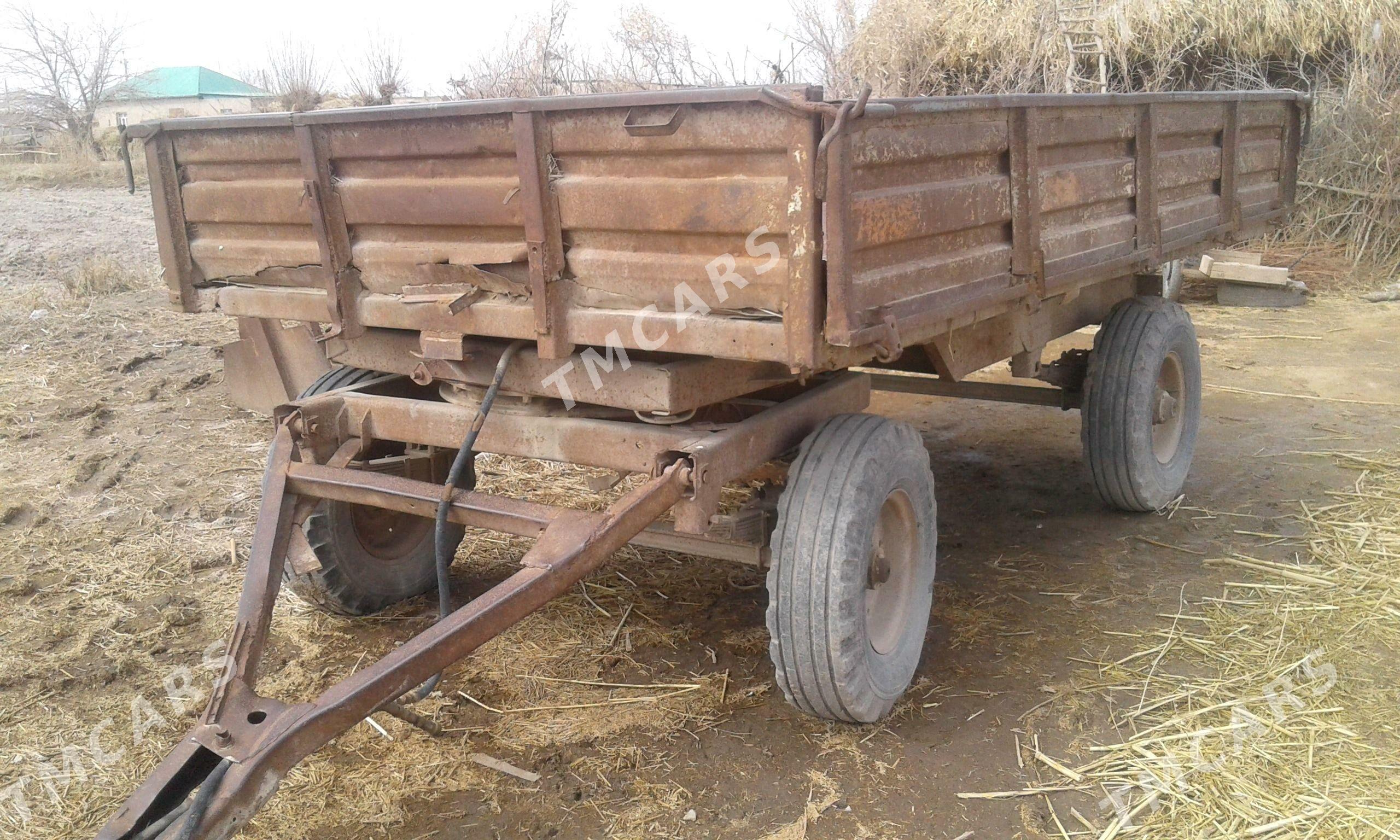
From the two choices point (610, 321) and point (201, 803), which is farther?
point (610, 321)

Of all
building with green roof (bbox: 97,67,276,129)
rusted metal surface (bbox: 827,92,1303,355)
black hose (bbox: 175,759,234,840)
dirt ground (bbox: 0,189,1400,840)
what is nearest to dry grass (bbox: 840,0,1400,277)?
dirt ground (bbox: 0,189,1400,840)

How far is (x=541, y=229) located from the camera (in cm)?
289

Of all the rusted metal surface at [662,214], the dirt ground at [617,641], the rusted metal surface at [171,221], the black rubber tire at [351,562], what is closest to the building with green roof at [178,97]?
the dirt ground at [617,641]

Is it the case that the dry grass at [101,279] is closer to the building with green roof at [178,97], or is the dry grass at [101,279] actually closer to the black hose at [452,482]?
the building with green roof at [178,97]

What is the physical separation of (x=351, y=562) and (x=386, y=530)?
209mm

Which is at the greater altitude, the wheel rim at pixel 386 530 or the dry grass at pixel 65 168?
the dry grass at pixel 65 168

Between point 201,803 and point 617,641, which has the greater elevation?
point 201,803

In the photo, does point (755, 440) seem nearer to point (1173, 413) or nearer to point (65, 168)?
point (1173, 413)

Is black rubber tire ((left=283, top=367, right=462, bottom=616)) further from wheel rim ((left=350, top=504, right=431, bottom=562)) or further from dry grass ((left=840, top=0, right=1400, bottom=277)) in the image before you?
dry grass ((left=840, top=0, right=1400, bottom=277))

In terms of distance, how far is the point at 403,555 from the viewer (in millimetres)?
4195

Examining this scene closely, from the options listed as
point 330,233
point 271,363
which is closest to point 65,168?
point 271,363

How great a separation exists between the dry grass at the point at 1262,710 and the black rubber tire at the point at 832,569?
573 millimetres

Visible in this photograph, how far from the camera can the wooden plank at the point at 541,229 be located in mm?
2844

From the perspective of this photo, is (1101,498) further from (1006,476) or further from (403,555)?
(403,555)
